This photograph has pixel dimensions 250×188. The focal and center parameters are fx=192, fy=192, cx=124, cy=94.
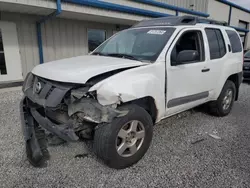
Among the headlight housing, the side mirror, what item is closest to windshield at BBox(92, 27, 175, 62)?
the side mirror

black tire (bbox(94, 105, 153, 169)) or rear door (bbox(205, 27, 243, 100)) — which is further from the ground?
rear door (bbox(205, 27, 243, 100))

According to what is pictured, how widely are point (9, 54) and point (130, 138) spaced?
22.3ft

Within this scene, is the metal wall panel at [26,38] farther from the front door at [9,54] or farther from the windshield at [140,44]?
the windshield at [140,44]

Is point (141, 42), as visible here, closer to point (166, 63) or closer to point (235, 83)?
point (166, 63)

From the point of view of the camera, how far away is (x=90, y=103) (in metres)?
2.29

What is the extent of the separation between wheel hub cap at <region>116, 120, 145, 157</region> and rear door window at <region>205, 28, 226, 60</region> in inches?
87.4

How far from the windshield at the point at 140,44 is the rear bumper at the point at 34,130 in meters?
1.44

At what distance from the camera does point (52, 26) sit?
7984 millimetres

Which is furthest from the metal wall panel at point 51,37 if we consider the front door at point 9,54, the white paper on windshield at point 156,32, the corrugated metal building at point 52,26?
the white paper on windshield at point 156,32

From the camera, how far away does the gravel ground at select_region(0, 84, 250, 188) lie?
7.78 ft

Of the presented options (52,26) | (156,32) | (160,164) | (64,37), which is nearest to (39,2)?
(52,26)

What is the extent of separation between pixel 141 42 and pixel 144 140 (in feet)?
5.57

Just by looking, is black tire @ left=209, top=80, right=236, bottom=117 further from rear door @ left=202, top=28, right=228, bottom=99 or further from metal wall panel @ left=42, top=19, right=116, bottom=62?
metal wall panel @ left=42, top=19, right=116, bottom=62

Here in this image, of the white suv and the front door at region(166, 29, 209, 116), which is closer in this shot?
the white suv
